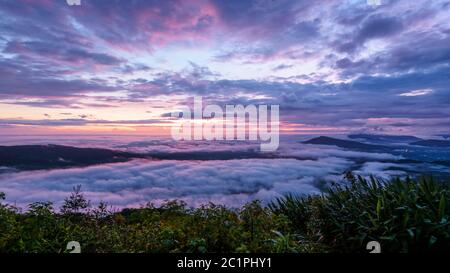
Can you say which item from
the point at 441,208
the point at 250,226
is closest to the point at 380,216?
the point at 441,208

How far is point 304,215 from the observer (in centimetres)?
593

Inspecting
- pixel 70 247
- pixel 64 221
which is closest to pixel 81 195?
pixel 64 221

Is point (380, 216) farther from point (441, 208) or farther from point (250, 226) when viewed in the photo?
point (250, 226)

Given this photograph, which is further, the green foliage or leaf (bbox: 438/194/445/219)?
leaf (bbox: 438/194/445/219)

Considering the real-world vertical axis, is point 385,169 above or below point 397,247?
above

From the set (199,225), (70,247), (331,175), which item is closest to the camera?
(70,247)

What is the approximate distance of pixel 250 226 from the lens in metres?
4.38

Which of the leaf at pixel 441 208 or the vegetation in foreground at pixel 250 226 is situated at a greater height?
the leaf at pixel 441 208

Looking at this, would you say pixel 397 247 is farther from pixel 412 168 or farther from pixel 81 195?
pixel 81 195

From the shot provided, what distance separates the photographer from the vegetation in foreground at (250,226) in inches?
157

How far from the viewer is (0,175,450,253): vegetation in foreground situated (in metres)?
3.98

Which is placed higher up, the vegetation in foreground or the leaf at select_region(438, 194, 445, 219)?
the leaf at select_region(438, 194, 445, 219)

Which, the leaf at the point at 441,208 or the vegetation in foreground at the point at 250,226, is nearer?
the vegetation in foreground at the point at 250,226
